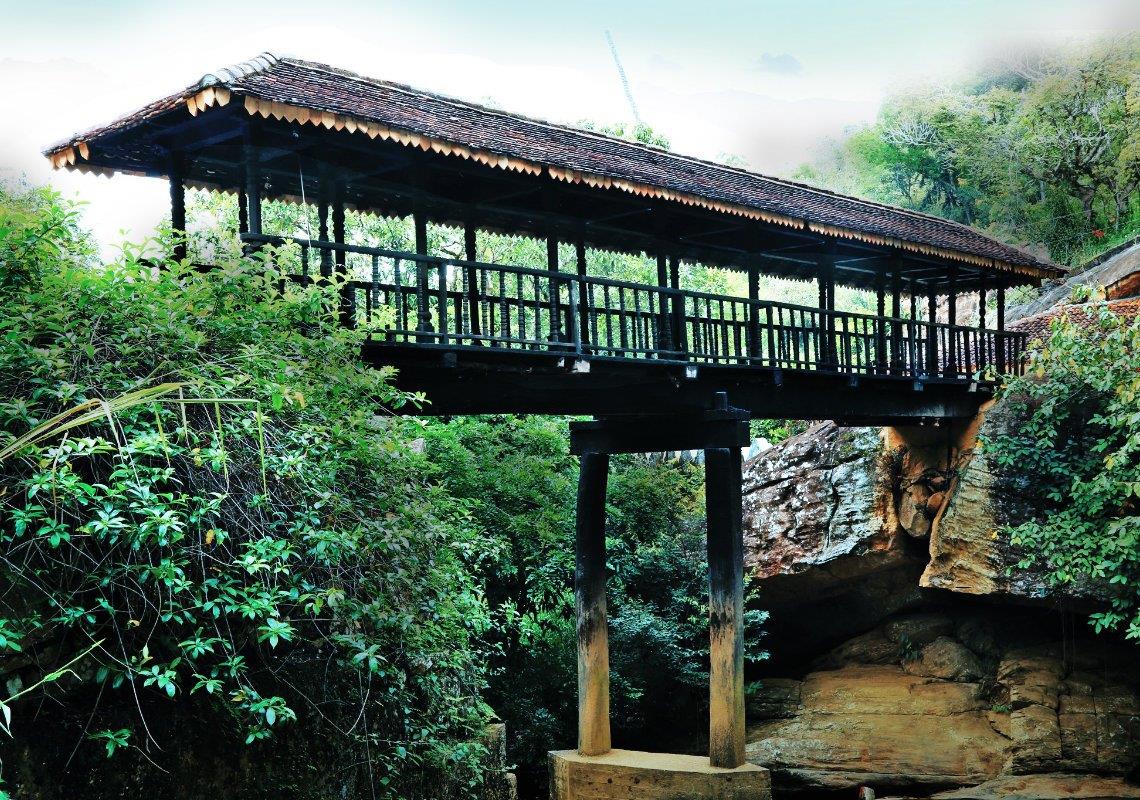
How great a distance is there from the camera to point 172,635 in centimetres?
482

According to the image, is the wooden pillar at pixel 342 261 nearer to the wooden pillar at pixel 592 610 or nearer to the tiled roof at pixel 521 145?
the tiled roof at pixel 521 145

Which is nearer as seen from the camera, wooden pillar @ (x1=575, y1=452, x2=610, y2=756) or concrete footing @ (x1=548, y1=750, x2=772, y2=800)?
concrete footing @ (x1=548, y1=750, x2=772, y2=800)

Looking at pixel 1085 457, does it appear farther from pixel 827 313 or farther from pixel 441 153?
pixel 441 153

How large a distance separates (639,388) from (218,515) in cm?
619

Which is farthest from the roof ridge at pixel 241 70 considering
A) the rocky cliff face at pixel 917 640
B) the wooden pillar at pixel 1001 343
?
the wooden pillar at pixel 1001 343

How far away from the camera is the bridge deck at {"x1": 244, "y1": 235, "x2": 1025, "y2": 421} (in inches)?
323

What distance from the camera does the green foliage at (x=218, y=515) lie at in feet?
15.3

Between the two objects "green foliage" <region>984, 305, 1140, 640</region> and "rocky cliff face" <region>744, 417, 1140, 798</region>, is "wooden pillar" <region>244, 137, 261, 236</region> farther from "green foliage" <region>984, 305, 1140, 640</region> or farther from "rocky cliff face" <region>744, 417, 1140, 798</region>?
"rocky cliff face" <region>744, 417, 1140, 798</region>

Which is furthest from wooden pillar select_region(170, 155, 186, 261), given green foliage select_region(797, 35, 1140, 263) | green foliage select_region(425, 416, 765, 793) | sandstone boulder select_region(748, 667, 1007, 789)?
green foliage select_region(797, 35, 1140, 263)

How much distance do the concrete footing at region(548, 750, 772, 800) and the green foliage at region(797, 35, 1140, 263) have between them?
19456mm

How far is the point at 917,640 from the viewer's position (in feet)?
51.2

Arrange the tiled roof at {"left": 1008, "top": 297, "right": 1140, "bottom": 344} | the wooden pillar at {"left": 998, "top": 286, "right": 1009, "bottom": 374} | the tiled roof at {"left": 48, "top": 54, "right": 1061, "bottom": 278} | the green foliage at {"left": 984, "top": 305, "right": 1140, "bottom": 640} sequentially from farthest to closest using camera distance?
the wooden pillar at {"left": 998, "top": 286, "right": 1009, "bottom": 374}, the tiled roof at {"left": 1008, "top": 297, "right": 1140, "bottom": 344}, the green foliage at {"left": 984, "top": 305, "right": 1140, "bottom": 640}, the tiled roof at {"left": 48, "top": 54, "right": 1061, "bottom": 278}

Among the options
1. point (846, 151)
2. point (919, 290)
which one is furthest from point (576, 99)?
point (919, 290)

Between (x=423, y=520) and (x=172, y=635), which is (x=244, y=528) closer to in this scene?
(x=172, y=635)
